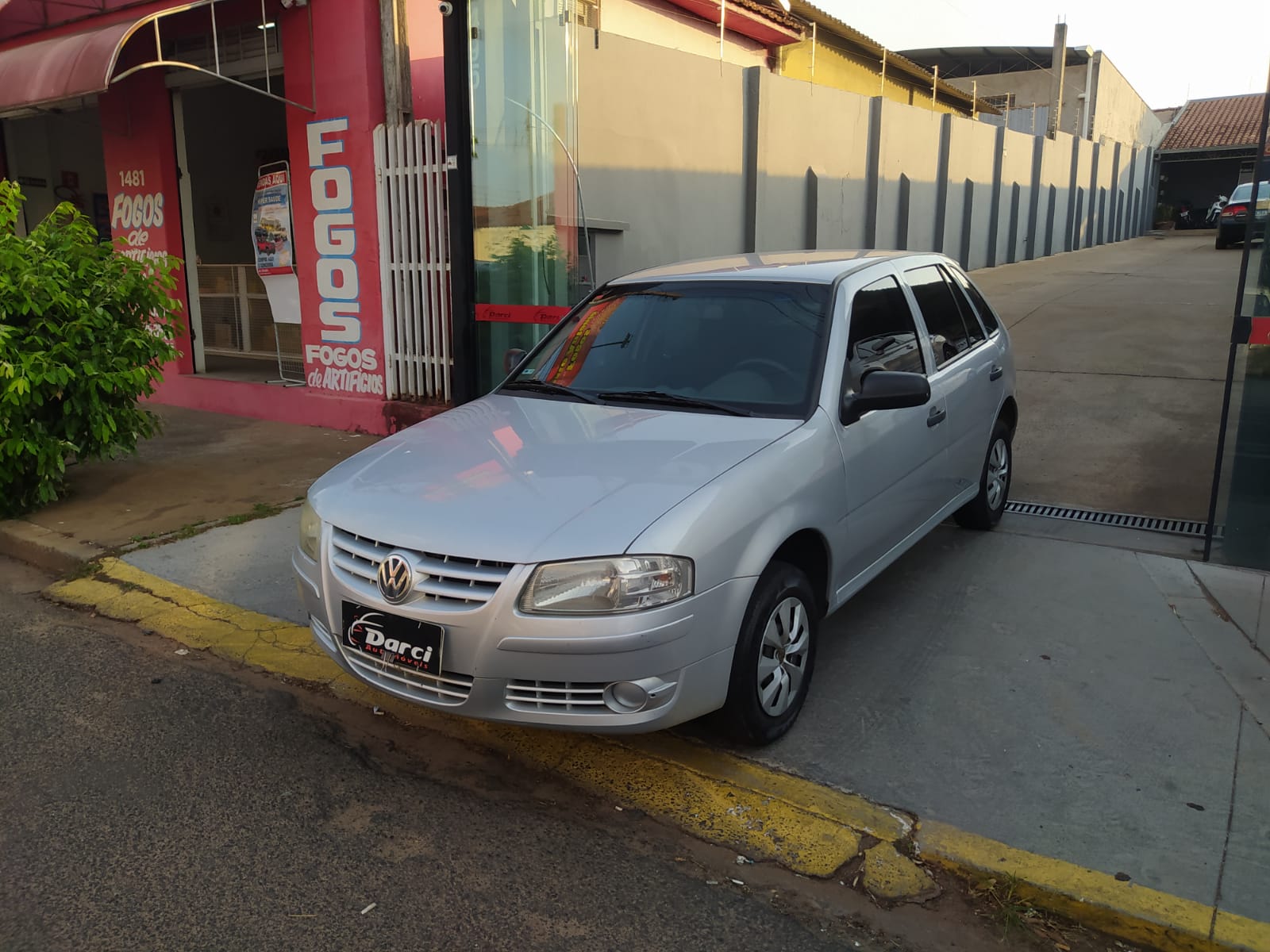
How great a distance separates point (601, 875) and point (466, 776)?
0.77 meters

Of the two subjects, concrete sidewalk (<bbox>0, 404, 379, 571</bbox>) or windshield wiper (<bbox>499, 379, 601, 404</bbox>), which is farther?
concrete sidewalk (<bbox>0, 404, 379, 571</bbox>)

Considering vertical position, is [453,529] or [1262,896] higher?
[453,529]

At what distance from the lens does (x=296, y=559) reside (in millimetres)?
3842

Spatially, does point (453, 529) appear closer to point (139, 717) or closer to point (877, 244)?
point (139, 717)

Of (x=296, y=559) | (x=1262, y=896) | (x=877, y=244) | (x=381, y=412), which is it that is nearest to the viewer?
(x=1262, y=896)

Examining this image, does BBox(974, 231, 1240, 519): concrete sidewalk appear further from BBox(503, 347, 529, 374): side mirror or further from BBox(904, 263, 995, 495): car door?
BBox(503, 347, 529, 374): side mirror

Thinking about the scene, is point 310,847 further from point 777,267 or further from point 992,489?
point 992,489

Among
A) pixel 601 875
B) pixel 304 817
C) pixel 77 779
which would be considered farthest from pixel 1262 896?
pixel 77 779

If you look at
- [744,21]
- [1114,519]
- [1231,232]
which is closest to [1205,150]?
[1231,232]

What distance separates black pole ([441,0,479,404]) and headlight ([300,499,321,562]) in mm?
4452

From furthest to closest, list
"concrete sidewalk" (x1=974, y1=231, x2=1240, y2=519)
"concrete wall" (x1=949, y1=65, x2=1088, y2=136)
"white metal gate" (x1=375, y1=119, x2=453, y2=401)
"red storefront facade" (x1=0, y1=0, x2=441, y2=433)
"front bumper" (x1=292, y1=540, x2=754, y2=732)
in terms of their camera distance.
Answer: "concrete wall" (x1=949, y1=65, x2=1088, y2=136) → "red storefront facade" (x1=0, y1=0, x2=441, y2=433) → "white metal gate" (x1=375, y1=119, x2=453, y2=401) → "concrete sidewalk" (x1=974, y1=231, x2=1240, y2=519) → "front bumper" (x1=292, y1=540, x2=754, y2=732)

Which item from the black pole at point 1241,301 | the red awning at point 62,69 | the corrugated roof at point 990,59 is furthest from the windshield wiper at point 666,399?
the corrugated roof at point 990,59

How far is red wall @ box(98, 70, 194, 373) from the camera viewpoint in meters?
10.5

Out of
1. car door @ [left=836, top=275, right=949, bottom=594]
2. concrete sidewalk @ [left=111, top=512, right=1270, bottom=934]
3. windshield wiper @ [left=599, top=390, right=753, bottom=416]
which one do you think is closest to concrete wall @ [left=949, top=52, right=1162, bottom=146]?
concrete sidewalk @ [left=111, top=512, right=1270, bottom=934]
